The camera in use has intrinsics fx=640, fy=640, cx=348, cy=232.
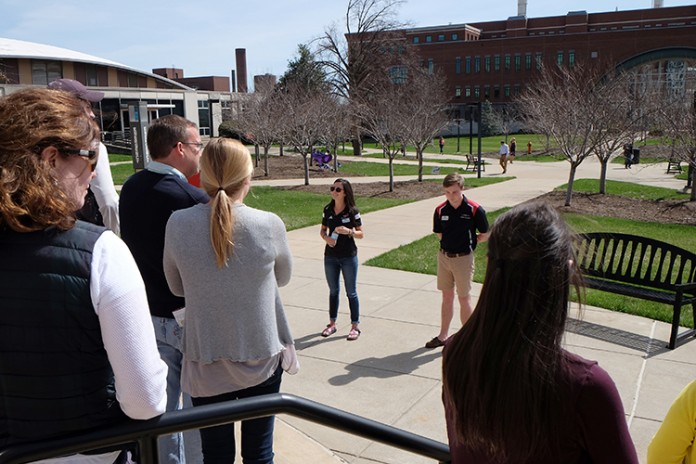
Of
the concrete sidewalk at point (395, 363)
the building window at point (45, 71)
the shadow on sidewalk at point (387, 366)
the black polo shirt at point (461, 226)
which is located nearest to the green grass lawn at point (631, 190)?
the concrete sidewalk at point (395, 363)

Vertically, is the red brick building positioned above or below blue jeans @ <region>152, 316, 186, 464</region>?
above

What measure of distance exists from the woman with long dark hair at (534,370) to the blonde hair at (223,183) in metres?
1.43

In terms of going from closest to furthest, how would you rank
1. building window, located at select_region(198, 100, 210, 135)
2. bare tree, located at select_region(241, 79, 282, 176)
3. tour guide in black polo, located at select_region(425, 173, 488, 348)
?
tour guide in black polo, located at select_region(425, 173, 488, 348), bare tree, located at select_region(241, 79, 282, 176), building window, located at select_region(198, 100, 210, 135)

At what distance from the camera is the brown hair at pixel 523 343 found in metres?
1.63

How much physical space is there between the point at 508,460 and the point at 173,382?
6.46ft

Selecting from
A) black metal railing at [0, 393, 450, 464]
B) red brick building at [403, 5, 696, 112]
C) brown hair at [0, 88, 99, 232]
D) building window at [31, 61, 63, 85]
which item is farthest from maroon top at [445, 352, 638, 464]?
red brick building at [403, 5, 696, 112]

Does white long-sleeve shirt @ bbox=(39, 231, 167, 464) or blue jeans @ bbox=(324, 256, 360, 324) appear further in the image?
blue jeans @ bbox=(324, 256, 360, 324)

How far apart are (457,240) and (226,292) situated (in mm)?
3632

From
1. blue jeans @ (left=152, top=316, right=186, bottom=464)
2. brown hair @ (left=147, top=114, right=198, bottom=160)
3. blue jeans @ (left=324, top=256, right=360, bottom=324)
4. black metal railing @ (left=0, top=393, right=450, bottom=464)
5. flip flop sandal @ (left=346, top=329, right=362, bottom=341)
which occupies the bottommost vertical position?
flip flop sandal @ (left=346, top=329, right=362, bottom=341)

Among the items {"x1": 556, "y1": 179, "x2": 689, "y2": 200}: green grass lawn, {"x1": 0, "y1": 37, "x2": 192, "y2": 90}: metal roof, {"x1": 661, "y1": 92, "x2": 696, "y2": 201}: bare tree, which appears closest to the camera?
{"x1": 661, "y1": 92, "x2": 696, "y2": 201}: bare tree

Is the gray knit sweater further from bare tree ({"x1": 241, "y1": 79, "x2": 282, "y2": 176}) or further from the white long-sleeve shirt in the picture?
bare tree ({"x1": 241, "y1": 79, "x2": 282, "y2": 176})

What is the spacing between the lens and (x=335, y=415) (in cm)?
214

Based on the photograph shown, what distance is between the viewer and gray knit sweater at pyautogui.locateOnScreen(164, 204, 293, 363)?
288 centimetres

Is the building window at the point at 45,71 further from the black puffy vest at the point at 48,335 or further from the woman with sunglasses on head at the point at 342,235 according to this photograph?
the black puffy vest at the point at 48,335
